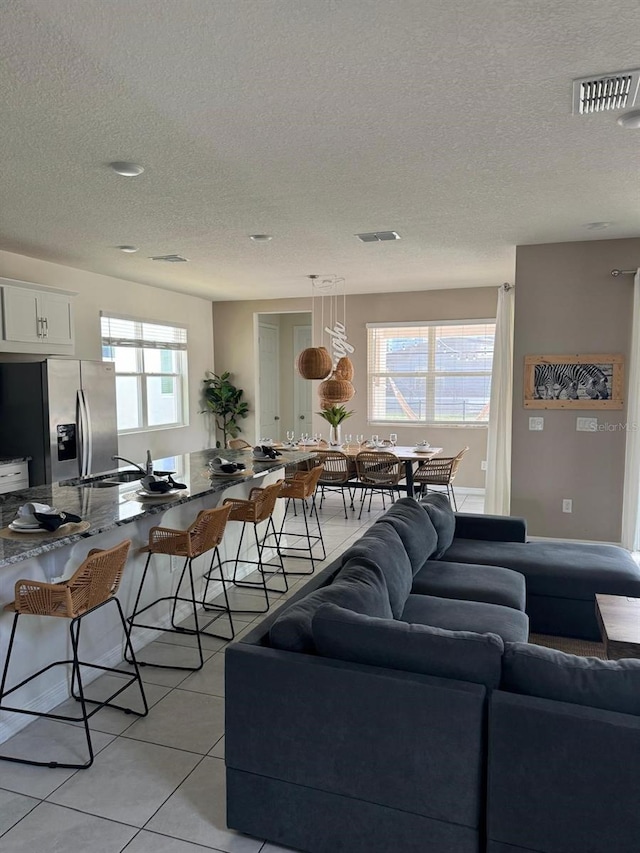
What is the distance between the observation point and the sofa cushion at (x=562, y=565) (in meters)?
3.49

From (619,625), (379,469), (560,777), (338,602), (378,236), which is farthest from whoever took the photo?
(379,469)

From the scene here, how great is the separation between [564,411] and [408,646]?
4230mm

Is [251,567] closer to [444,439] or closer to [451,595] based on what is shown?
[451,595]

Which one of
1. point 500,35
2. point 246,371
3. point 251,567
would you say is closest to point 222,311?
point 246,371

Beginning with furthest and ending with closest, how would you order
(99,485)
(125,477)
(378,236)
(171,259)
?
(171,259) < (378,236) < (125,477) < (99,485)

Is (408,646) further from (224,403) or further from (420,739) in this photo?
(224,403)

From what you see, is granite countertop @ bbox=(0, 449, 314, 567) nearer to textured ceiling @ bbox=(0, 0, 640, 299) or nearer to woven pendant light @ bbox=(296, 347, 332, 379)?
textured ceiling @ bbox=(0, 0, 640, 299)

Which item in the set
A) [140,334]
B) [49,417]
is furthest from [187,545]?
[140,334]

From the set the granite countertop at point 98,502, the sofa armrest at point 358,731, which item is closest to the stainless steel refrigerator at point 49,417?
the granite countertop at point 98,502

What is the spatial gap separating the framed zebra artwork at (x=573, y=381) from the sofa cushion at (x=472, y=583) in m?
2.44

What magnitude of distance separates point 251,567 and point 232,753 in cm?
294

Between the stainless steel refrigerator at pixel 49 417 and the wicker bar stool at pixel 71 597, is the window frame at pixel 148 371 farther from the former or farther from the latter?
the wicker bar stool at pixel 71 597

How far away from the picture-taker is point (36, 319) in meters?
5.48

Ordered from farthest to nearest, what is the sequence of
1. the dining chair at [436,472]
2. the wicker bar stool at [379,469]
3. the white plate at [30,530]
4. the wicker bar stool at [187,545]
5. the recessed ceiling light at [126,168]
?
1. the dining chair at [436,472]
2. the wicker bar stool at [379,469]
3. the recessed ceiling light at [126,168]
4. the wicker bar stool at [187,545]
5. the white plate at [30,530]
